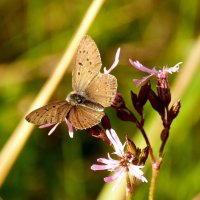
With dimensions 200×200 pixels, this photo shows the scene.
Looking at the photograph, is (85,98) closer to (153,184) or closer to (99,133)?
(99,133)

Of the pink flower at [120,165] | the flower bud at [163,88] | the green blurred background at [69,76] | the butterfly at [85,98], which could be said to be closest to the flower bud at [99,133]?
the pink flower at [120,165]

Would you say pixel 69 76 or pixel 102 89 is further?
pixel 69 76

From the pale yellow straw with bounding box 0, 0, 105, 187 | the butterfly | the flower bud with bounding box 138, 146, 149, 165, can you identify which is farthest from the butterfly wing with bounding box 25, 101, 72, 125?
the pale yellow straw with bounding box 0, 0, 105, 187

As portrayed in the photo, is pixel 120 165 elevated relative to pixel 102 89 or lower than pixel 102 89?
lower

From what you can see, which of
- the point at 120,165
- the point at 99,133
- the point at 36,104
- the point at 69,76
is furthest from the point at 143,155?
the point at 69,76

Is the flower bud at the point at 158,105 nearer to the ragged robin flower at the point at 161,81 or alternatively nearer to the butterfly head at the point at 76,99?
the ragged robin flower at the point at 161,81
